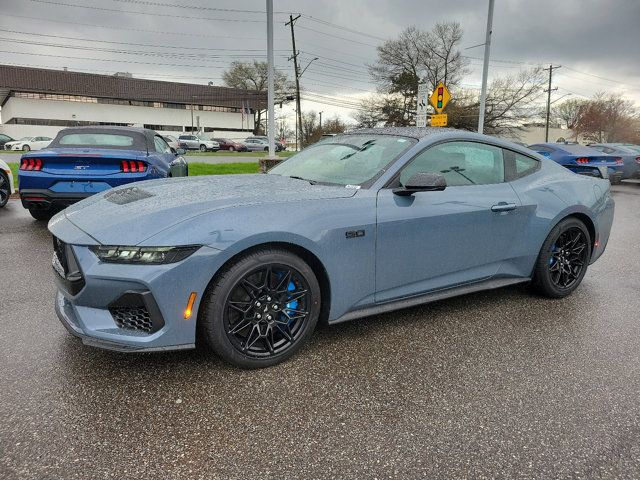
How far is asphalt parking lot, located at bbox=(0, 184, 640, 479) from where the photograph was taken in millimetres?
1956

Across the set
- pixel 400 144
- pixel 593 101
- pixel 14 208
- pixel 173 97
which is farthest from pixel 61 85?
pixel 593 101

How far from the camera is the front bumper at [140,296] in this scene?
7.64 feet

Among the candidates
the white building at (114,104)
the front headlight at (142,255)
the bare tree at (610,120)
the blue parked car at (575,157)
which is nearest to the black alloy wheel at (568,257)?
the front headlight at (142,255)

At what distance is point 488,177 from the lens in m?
3.66

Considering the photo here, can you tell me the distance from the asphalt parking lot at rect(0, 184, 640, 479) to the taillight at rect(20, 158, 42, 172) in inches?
123

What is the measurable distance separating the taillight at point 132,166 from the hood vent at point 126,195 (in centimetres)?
307

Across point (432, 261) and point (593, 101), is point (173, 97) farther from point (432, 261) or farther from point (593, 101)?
point (432, 261)

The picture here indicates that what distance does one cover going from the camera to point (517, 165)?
3869 mm

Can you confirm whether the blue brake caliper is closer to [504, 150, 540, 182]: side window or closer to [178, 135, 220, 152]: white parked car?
[504, 150, 540, 182]: side window

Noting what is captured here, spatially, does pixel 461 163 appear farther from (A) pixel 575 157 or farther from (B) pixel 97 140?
(A) pixel 575 157

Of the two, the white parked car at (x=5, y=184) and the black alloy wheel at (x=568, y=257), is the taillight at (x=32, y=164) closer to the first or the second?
the white parked car at (x=5, y=184)

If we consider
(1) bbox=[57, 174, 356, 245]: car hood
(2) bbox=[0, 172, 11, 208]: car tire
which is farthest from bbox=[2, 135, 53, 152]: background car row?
(1) bbox=[57, 174, 356, 245]: car hood

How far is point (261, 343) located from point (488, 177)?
2.20 m

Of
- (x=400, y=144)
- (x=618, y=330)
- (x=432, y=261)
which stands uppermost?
(x=400, y=144)
